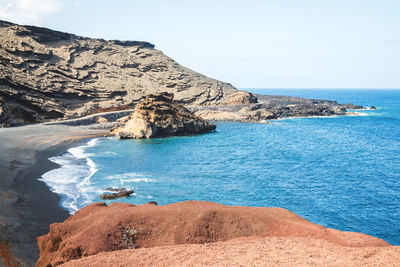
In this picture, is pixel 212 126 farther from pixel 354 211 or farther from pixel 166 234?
pixel 166 234

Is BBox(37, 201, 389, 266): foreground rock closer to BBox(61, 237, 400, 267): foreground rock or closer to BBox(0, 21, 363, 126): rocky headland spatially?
BBox(61, 237, 400, 267): foreground rock

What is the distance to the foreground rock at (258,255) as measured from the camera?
25.2 ft

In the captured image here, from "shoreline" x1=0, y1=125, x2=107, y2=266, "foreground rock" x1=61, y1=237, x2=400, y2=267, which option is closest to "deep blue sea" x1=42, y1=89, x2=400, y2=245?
"shoreline" x1=0, y1=125, x2=107, y2=266

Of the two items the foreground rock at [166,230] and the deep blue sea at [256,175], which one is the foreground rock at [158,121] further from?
the foreground rock at [166,230]

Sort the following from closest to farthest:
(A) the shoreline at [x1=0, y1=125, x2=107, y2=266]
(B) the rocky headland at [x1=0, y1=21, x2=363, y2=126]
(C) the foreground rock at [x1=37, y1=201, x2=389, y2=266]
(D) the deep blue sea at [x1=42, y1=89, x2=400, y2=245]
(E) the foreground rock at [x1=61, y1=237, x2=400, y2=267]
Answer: (E) the foreground rock at [x1=61, y1=237, x2=400, y2=267] → (C) the foreground rock at [x1=37, y1=201, x2=389, y2=266] → (A) the shoreline at [x1=0, y1=125, x2=107, y2=266] → (D) the deep blue sea at [x1=42, y1=89, x2=400, y2=245] → (B) the rocky headland at [x1=0, y1=21, x2=363, y2=126]

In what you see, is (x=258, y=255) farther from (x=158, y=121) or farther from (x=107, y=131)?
(x=107, y=131)

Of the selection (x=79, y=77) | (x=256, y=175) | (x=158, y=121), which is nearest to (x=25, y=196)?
(x=256, y=175)

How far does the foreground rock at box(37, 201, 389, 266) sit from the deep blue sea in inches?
419

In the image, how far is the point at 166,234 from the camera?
36.1 feet

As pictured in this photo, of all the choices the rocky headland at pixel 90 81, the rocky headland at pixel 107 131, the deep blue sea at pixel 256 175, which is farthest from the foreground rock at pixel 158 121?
the rocky headland at pixel 90 81

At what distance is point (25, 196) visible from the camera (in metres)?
22.0

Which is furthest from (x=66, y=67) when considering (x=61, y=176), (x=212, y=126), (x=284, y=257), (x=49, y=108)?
(x=284, y=257)

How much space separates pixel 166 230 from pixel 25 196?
15398 mm

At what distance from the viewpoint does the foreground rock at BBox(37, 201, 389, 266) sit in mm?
10227
